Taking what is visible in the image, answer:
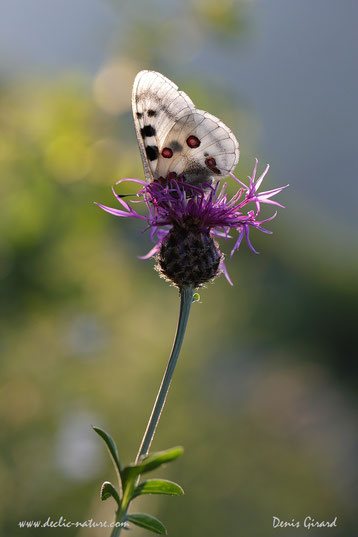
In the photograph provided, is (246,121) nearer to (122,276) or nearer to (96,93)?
(96,93)

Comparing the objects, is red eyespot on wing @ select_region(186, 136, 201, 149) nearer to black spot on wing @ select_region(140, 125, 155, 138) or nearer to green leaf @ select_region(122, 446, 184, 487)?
black spot on wing @ select_region(140, 125, 155, 138)

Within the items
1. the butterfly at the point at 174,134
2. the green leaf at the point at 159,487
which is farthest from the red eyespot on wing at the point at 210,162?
the green leaf at the point at 159,487

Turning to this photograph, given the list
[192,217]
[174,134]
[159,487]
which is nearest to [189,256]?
[192,217]

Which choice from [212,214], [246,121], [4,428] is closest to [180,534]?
[4,428]

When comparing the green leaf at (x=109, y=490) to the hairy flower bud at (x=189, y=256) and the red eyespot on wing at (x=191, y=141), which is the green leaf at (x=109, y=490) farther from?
the red eyespot on wing at (x=191, y=141)

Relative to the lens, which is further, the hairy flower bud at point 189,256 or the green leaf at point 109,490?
the hairy flower bud at point 189,256

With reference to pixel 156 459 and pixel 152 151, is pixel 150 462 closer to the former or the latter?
pixel 156 459

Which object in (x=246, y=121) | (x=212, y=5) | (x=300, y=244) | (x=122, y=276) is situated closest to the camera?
(x=212, y=5)
